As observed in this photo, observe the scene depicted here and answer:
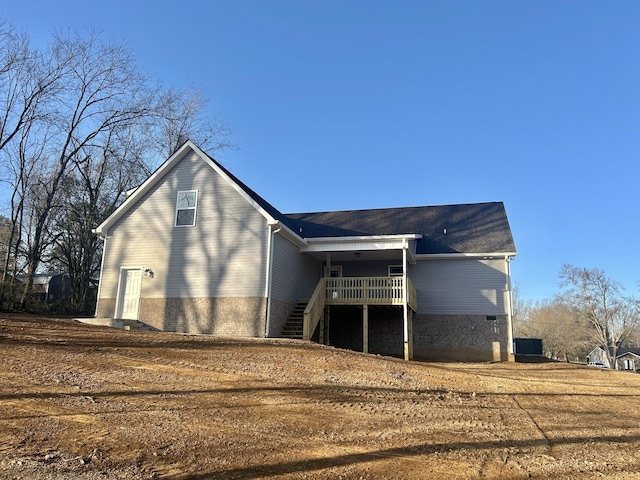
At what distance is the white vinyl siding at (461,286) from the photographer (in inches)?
714

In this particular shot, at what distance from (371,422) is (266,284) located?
352 inches

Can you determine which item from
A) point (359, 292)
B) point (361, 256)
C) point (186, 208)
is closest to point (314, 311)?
point (359, 292)

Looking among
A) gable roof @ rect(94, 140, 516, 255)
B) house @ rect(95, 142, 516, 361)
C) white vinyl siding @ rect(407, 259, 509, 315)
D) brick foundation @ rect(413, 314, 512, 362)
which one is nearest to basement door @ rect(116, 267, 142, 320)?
house @ rect(95, 142, 516, 361)

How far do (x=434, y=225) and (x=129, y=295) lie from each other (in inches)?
535

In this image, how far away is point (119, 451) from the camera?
166 inches

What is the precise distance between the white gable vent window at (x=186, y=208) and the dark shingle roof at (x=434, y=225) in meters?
5.82

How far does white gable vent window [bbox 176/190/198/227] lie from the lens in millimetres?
15758

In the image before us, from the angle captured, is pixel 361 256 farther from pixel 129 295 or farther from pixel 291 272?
pixel 129 295

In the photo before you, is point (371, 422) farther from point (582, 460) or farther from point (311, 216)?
point (311, 216)

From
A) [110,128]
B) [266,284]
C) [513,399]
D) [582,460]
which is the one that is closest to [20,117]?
[110,128]

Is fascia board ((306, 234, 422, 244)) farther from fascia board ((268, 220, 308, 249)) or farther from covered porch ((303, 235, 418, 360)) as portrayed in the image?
fascia board ((268, 220, 308, 249))

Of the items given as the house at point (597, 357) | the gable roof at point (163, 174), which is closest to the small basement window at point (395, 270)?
the gable roof at point (163, 174)

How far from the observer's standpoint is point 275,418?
18.4 feet

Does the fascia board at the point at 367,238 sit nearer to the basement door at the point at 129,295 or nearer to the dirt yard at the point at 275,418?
the basement door at the point at 129,295
